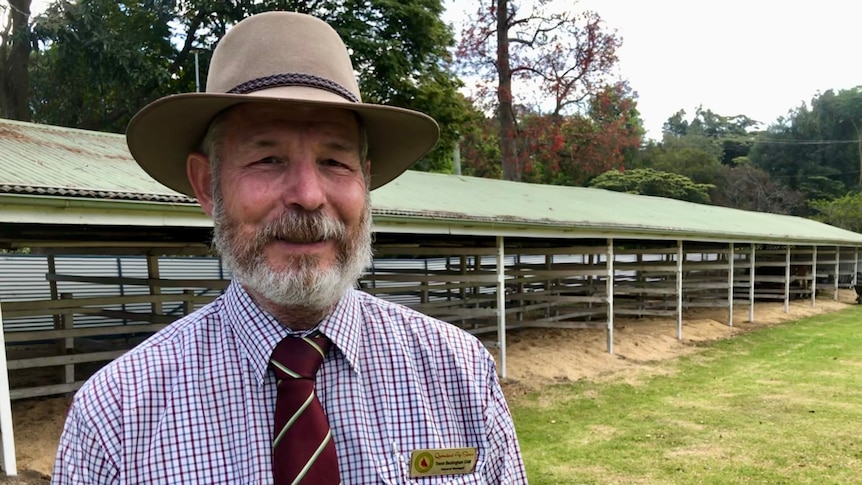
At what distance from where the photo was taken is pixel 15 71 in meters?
15.6

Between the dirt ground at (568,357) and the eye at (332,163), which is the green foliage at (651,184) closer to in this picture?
the dirt ground at (568,357)

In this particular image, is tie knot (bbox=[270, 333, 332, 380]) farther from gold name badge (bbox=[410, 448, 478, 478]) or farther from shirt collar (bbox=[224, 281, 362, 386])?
gold name badge (bbox=[410, 448, 478, 478])

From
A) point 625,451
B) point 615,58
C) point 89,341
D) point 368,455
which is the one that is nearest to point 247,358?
point 368,455

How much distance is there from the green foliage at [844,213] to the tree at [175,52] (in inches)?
1195

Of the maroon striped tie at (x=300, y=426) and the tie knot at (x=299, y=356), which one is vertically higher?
the tie knot at (x=299, y=356)

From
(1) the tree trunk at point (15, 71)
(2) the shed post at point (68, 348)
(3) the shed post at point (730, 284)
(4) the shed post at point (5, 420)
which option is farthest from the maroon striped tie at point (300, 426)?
(1) the tree trunk at point (15, 71)

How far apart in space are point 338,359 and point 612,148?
24.4m

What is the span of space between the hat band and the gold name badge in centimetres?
82

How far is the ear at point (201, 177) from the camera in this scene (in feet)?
4.96

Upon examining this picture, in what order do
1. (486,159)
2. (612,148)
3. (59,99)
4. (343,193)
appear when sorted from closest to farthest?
(343,193)
(59,99)
(612,148)
(486,159)

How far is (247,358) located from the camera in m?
1.29

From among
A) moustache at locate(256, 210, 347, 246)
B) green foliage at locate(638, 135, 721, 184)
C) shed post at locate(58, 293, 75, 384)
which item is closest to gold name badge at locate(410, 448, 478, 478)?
moustache at locate(256, 210, 347, 246)

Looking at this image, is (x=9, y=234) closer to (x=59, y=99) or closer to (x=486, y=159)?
(x=59, y=99)

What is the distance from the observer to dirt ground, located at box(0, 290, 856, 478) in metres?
5.85
